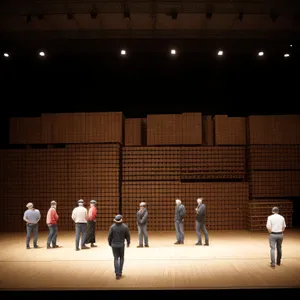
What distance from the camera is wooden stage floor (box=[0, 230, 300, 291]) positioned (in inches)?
267

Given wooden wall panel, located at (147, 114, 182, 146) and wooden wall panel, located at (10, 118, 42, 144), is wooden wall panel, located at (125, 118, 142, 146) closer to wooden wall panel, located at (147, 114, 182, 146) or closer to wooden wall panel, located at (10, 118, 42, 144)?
wooden wall panel, located at (147, 114, 182, 146)

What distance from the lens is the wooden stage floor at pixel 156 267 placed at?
678 cm

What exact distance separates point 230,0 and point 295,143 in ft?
23.3

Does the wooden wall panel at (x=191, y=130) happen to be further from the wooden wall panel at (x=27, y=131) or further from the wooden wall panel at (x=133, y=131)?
the wooden wall panel at (x=27, y=131)

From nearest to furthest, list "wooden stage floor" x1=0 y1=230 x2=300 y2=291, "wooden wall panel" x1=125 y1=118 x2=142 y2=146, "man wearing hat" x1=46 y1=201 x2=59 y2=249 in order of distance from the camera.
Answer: "wooden stage floor" x1=0 y1=230 x2=300 y2=291 < "man wearing hat" x1=46 y1=201 x2=59 y2=249 < "wooden wall panel" x1=125 y1=118 x2=142 y2=146

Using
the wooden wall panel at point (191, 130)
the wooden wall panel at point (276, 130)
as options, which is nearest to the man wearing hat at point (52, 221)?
the wooden wall panel at point (191, 130)

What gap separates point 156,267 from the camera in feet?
26.8

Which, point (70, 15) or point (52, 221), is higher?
point (70, 15)

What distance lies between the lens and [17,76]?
54.3ft

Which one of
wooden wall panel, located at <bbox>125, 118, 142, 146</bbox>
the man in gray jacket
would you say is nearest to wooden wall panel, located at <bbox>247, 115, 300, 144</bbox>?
wooden wall panel, located at <bbox>125, 118, 142, 146</bbox>

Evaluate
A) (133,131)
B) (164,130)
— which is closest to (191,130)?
(164,130)

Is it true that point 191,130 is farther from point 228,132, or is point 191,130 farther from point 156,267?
point 156,267

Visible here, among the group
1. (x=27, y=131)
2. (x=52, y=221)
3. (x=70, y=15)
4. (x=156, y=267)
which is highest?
(x=70, y=15)

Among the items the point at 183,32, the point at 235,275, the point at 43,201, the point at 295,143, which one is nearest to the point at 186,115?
the point at 183,32
